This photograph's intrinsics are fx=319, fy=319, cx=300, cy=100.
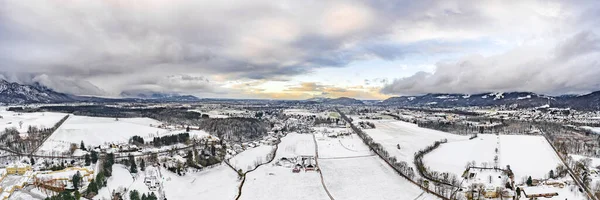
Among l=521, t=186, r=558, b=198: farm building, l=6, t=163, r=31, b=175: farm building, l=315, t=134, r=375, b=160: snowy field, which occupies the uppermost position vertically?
l=6, t=163, r=31, b=175: farm building

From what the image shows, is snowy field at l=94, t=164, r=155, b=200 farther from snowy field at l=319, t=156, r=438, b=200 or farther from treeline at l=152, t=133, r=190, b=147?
snowy field at l=319, t=156, r=438, b=200

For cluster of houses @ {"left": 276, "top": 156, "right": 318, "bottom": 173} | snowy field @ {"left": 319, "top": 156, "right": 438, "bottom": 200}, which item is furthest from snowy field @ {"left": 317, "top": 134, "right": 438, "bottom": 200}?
cluster of houses @ {"left": 276, "top": 156, "right": 318, "bottom": 173}

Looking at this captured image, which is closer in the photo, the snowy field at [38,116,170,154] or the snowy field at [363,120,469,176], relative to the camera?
the snowy field at [363,120,469,176]

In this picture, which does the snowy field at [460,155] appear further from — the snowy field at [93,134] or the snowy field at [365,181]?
the snowy field at [93,134]

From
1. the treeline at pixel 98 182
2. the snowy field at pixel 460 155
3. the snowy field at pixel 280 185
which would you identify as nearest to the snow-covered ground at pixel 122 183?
the treeline at pixel 98 182

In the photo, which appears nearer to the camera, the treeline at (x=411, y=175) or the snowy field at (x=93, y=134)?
the treeline at (x=411, y=175)

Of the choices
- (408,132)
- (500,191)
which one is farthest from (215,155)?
(408,132)
